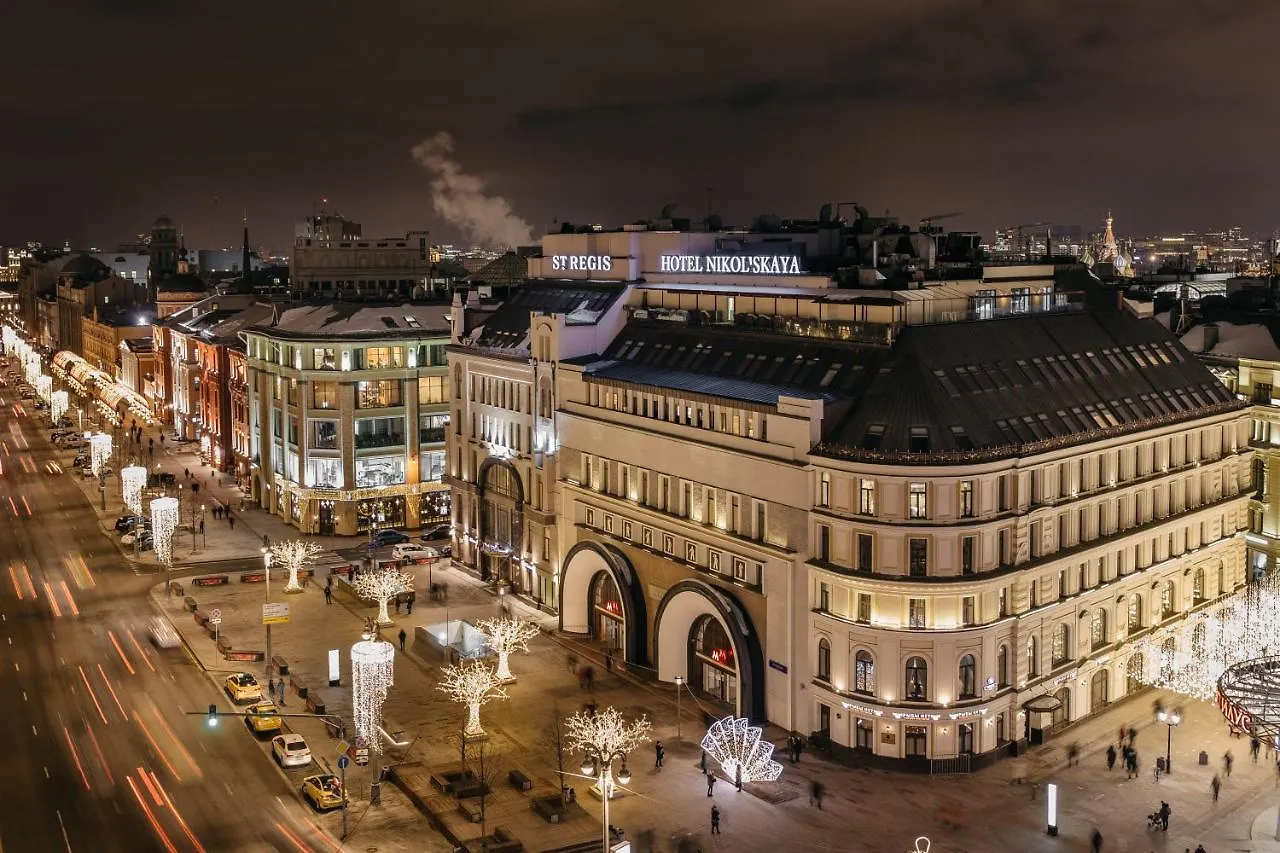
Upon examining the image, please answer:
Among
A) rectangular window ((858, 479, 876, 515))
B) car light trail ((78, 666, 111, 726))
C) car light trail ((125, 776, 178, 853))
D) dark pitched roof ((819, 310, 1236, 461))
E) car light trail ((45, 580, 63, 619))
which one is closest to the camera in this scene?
car light trail ((125, 776, 178, 853))

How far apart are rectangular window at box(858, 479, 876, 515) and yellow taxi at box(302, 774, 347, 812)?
119ft

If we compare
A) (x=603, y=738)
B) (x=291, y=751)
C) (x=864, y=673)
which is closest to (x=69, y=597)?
(x=291, y=751)

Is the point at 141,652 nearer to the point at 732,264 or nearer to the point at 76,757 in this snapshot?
the point at 76,757

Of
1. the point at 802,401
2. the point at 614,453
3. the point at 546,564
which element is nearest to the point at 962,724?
the point at 802,401

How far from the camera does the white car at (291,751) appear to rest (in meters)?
81.8

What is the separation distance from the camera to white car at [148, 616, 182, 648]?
108312 mm

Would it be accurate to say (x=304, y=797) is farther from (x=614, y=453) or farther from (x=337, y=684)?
(x=614, y=453)

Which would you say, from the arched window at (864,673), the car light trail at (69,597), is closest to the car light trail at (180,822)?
the arched window at (864,673)

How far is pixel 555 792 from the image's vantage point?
260ft

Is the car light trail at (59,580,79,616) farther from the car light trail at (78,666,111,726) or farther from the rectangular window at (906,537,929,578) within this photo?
the rectangular window at (906,537,929,578)

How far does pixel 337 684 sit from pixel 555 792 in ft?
85.1

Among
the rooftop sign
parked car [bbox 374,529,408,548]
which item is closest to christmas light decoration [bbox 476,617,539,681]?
the rooftop sign

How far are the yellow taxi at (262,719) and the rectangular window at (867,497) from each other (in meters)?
40.9

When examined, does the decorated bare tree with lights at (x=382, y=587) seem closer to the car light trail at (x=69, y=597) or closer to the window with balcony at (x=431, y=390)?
the car light trail at (x=69, y=597)
